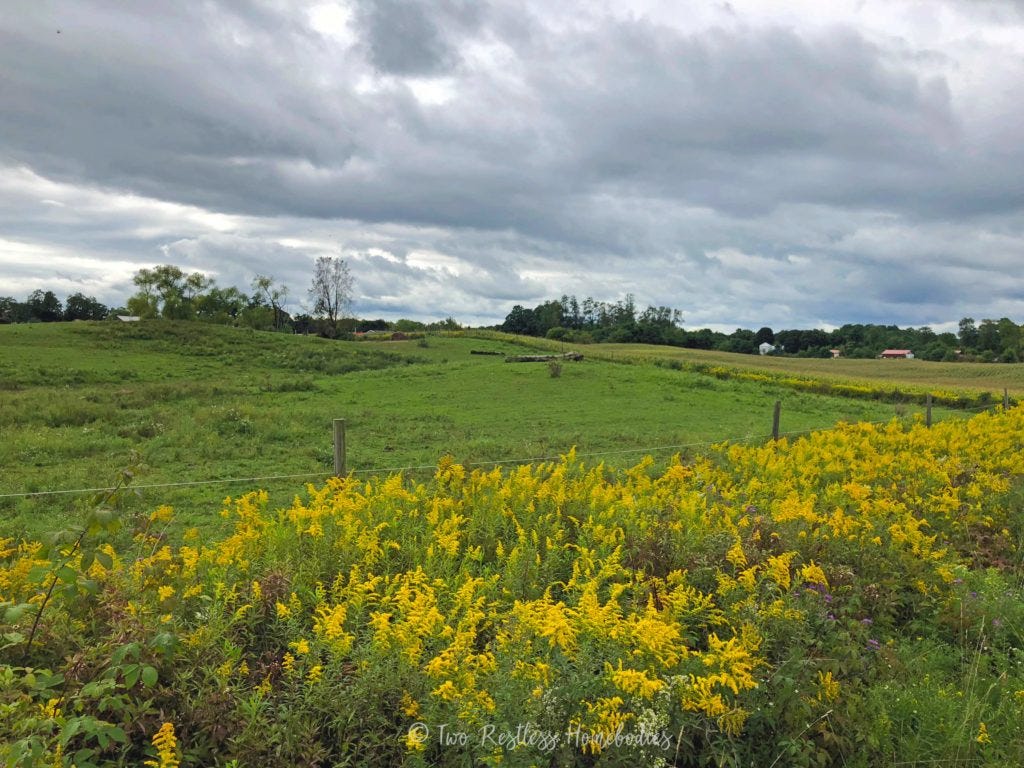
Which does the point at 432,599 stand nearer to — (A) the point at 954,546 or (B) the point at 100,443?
(A) the point at 954,546

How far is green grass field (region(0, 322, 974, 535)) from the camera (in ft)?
43.2

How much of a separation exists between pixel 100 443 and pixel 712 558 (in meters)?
15.2

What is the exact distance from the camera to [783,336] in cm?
10138

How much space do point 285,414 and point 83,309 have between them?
95.9m

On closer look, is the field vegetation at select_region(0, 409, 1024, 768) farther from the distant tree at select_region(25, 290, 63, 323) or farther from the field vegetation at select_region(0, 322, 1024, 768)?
the distant tree at select_region(25, 290, 63, 323)

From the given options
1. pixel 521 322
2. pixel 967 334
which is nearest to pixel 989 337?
pixel 967 334

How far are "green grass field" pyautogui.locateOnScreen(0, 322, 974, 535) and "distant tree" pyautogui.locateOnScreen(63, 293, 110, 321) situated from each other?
59040mm

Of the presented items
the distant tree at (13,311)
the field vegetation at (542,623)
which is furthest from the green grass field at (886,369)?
the distant tree at (13,311)

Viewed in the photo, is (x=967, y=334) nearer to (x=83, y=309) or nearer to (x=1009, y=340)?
(x=1009, y=340)

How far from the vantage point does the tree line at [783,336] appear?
263ft

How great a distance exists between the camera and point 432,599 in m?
3.83

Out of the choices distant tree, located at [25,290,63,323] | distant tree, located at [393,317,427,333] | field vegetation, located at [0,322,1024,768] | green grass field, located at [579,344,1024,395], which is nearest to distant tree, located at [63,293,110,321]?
distant tree, located at [25,290,63,323]

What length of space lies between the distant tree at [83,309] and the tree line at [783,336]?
5962 cm

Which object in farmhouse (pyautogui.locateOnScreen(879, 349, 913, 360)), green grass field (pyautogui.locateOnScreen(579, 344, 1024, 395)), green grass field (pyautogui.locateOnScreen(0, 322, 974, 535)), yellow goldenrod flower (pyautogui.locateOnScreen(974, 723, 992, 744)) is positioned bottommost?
green grass field (pyautogui.locateOnScreen(0, 322, 974, 535))
